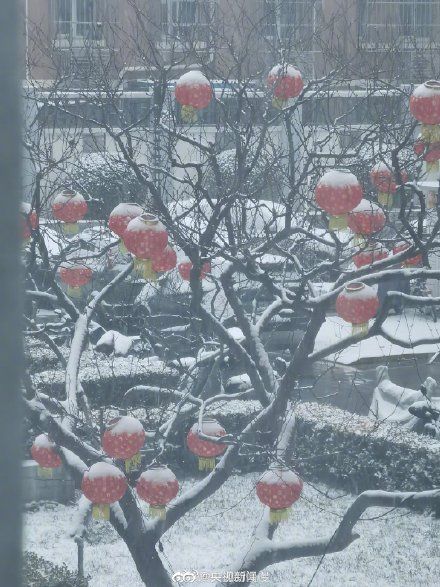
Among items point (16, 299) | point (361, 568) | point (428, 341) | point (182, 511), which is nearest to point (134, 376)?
point (361, 568)

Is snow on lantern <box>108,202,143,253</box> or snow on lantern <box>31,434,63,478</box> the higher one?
snow on lantern <box>108,202,143,253</box>

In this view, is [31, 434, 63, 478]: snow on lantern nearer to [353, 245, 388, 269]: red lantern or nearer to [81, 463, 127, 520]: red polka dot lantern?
[81, 463, 127, 520]: red polka dot lantern

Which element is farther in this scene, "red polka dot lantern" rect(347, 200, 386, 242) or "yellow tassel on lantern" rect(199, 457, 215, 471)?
"yellow tassel on lantern" rect(199, 457, 215, 471)

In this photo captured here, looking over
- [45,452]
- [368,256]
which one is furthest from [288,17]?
[45,452]

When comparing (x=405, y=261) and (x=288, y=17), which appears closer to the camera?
(x=405, y=261)

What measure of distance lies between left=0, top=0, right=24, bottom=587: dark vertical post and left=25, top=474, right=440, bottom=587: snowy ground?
4397 millimetres

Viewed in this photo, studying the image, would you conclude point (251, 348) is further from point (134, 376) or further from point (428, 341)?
point (134, 376)

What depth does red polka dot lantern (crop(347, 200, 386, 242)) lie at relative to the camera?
407cm

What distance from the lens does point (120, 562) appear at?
6027 millimetres

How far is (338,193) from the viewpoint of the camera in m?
3.73

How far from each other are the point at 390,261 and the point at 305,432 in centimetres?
407

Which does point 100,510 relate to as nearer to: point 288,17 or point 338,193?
point 338,193

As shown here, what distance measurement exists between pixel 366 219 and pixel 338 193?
401 millimetres

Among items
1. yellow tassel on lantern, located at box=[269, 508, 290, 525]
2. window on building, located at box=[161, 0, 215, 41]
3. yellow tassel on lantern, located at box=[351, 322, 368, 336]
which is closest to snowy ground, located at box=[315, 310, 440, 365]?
window on building, located at box=[161, 0, 215, 41]
